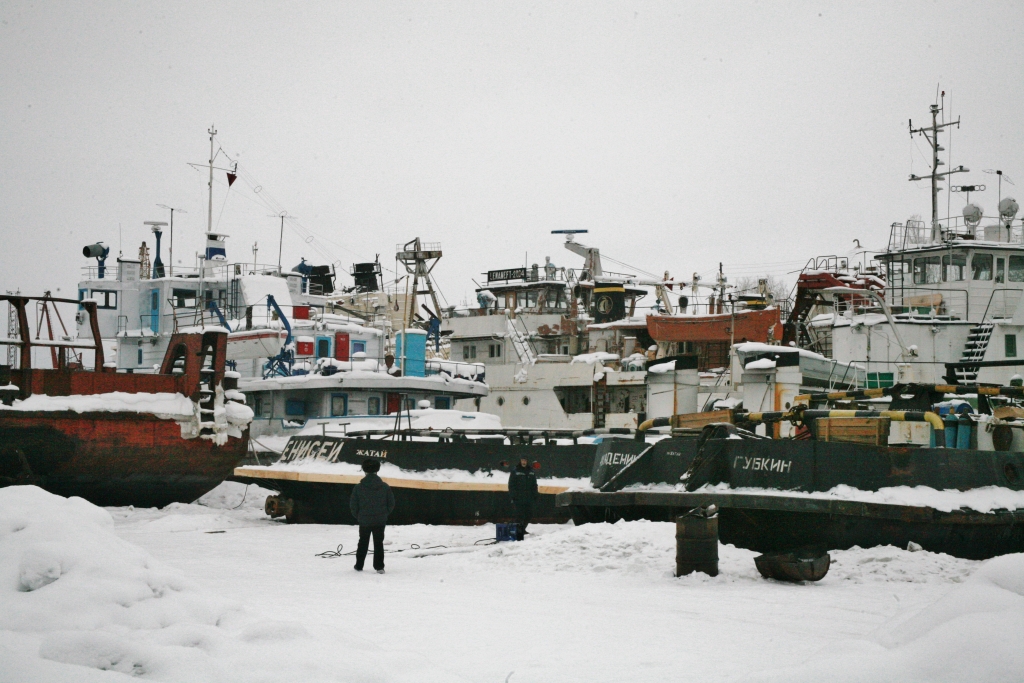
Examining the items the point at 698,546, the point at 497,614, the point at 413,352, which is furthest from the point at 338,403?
the point at 497,614

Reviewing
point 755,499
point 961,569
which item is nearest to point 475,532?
point 755,499

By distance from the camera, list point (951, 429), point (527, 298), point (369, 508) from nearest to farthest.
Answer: point (369, 508) → point (951, 429) → point (527, 298)

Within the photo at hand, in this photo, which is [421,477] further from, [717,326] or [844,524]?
[717,326]

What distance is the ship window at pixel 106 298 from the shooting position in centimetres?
2997

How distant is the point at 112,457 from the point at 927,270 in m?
25.4

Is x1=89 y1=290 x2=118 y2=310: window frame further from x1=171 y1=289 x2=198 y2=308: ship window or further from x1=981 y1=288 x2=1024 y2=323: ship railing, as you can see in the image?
x1=981 y1=288 x2=1024 y2=323: ship railing

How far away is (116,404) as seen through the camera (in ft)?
59.3

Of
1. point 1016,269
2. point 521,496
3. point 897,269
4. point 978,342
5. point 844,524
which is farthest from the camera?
point 897,269

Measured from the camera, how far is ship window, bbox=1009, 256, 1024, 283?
105ft

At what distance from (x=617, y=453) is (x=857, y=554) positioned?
318 cm

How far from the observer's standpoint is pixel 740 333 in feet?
115

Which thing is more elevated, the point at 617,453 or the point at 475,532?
the point at 617,453

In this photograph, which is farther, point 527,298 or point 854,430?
point 527,298

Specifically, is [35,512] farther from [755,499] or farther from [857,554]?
[857,554]
